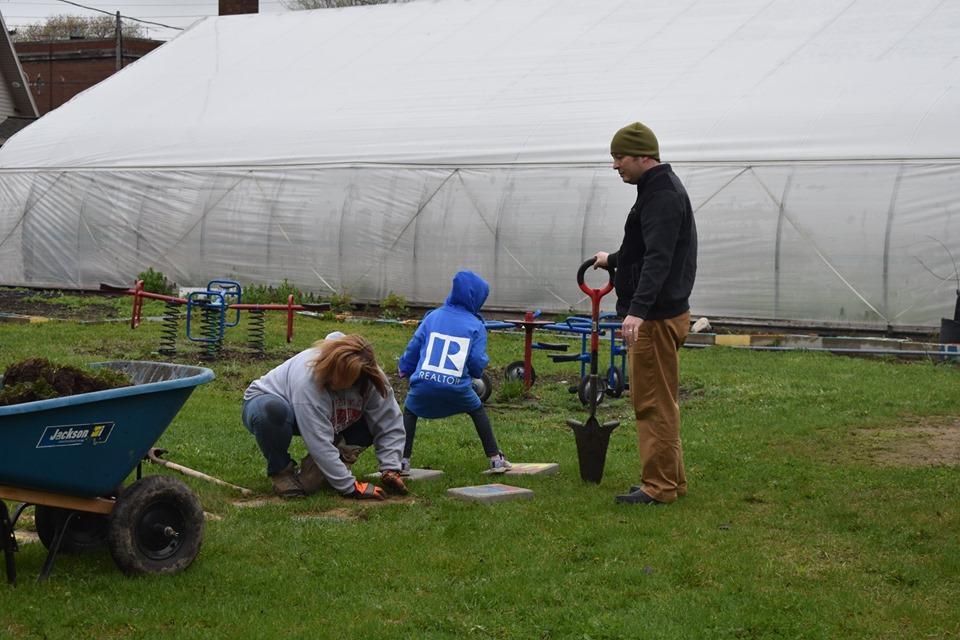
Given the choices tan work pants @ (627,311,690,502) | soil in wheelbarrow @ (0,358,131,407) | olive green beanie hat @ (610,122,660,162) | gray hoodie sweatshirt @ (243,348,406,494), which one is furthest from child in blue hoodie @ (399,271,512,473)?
soil in wheelbarrow @ (0,358,131,407)

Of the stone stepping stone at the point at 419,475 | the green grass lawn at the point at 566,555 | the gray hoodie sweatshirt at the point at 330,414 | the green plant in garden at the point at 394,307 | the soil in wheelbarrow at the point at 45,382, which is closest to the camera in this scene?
the green grass lawn at the point at 566,555

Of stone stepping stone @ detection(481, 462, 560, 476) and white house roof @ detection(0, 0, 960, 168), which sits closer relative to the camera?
stone stepping stone @ detection(481, 462, 560, 476)

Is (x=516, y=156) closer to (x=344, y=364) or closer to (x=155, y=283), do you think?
(x=155, y=283)

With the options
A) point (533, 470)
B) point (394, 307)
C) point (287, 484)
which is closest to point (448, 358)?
point (533, 470)

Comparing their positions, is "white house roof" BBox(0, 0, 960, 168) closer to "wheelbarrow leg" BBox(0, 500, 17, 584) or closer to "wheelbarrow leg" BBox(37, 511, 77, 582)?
"wheelbarrow leg" BBox(37, 511, 77, 582)

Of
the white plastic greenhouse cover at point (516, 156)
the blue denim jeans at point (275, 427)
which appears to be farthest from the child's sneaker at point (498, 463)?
the white plastic greenhouse cover at point (516, 156)

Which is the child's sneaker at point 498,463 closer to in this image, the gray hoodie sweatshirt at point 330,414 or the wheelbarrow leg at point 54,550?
the gray hoodie sweatshirt at point 330,414

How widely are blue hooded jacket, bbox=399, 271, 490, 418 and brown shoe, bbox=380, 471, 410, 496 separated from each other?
836 mm

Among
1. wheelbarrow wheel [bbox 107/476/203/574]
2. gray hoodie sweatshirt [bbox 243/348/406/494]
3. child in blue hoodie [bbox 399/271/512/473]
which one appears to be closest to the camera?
wheelbarrow wheel [bbox 107/476/203/574]

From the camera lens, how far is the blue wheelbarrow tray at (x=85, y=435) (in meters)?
5.23

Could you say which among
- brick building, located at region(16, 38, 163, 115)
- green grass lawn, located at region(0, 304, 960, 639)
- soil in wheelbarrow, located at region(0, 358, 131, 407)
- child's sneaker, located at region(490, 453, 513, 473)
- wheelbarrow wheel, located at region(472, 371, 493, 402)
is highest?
brick building, located at region(16, 38, 163, 115)

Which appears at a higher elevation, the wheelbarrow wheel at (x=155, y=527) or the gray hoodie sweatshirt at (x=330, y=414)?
the gray hoodie sweatshirt at (x=330, y=414)

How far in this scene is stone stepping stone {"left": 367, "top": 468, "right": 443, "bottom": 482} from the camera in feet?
26.9

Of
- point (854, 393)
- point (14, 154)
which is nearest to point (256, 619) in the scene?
point (854, 393)
